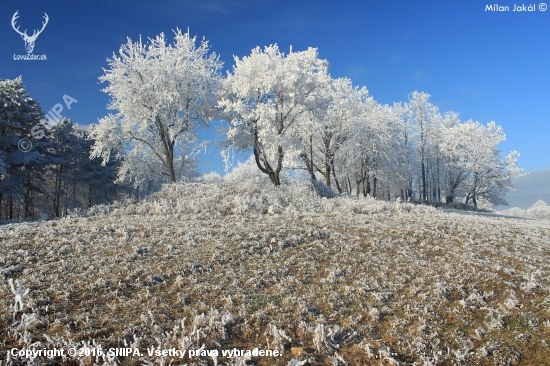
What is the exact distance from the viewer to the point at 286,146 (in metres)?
23.1

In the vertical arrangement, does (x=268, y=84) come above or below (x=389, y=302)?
above

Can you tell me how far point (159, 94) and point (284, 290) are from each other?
20358 millimetres

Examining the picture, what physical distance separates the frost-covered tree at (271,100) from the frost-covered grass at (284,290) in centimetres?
1060

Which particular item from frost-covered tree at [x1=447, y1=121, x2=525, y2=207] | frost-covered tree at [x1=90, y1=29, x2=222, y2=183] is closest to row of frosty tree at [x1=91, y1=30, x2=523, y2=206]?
frost-covered tree at [x1=90, y1=29, x2=222, y2=183]

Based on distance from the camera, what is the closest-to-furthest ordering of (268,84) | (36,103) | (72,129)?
(268,84), (36,103), (72,129)

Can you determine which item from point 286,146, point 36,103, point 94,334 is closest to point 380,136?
point 286,146

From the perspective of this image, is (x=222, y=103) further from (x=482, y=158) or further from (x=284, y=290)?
(x=482, y=158)

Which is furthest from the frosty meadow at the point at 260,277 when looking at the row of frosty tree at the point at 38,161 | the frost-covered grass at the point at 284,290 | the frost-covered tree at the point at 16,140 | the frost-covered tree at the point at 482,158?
the frost-covered tree at the point at 482,158

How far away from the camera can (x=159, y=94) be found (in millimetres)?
23500

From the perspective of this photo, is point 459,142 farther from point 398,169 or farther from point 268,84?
point 268,84

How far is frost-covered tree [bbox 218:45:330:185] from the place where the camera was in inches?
898

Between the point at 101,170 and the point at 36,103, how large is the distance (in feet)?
35.3

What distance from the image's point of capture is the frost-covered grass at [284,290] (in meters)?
5.90

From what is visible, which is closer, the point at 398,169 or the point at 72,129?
the point at 72,129
